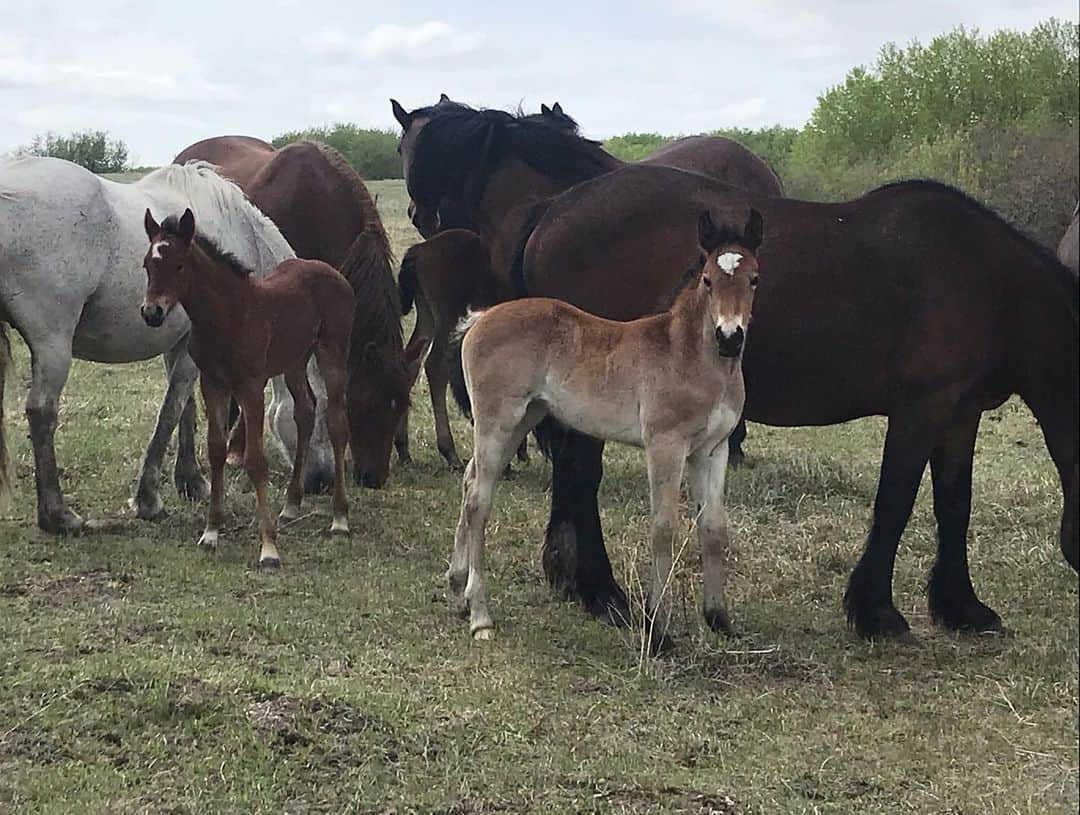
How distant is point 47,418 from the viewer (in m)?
6.07

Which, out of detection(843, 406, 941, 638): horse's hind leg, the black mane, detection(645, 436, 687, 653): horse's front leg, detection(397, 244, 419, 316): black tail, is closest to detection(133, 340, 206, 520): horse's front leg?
the black mane

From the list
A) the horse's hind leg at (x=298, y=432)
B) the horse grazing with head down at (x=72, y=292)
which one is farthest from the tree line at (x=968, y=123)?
the horse grazing with head down at (x=72, y=292)

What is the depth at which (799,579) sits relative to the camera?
579 cm

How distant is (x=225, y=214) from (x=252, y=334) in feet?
5.24

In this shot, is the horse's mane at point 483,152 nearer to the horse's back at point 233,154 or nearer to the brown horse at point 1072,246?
the horse's back at point 233,154

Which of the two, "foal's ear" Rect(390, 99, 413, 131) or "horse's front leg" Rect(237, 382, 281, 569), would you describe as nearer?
"horse's front leg" Rect(237, 382, 281, 569)

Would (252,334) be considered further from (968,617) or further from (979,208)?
(968,617)

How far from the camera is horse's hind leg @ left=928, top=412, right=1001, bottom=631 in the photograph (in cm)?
508

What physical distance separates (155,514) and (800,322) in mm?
3691

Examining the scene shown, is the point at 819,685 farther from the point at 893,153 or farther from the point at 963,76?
the point at 963,76

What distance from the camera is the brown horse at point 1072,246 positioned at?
7.91 feet

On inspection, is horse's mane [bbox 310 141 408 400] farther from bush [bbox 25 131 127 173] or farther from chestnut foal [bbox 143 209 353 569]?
bush [bbox 25 131 127 173]

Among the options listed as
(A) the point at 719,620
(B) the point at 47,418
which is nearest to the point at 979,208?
(A) the point at 719,620

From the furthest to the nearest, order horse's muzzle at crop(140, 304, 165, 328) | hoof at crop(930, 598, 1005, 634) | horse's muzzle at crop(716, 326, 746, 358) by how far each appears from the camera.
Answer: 1. horse's muzzle at crop(140, 304, 165, 328)
2. hoof at crop(930, 598, 1005, 634)
3. horse's muzzle at crop(716, 326, 746, 358)
